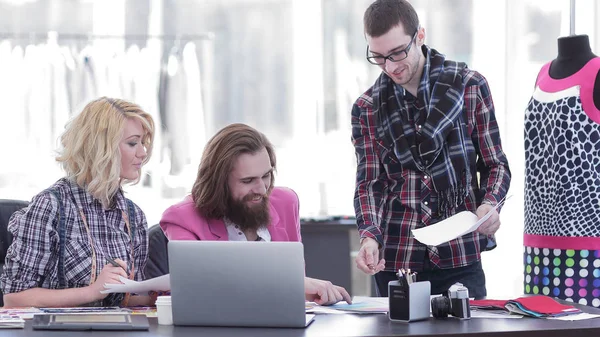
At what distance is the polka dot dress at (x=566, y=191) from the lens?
2.55m

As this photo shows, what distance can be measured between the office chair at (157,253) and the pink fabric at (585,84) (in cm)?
133

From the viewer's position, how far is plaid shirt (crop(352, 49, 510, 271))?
241cm

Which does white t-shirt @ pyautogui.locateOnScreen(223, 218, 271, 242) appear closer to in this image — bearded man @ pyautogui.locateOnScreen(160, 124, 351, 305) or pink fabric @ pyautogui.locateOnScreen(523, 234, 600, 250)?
bearded man @ pyautogui.locateOnScreen(160, 124, 351, 305)

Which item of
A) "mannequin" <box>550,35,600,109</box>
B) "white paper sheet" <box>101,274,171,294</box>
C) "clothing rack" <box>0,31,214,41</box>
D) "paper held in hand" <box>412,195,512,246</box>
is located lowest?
"white paper sheet" <box>101,274,171,294</box>

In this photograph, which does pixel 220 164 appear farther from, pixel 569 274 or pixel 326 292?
pixel 569 274

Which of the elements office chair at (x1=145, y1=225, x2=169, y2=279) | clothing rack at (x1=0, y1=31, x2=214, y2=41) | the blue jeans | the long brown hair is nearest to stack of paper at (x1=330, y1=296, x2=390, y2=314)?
the blue jeans

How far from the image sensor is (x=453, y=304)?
1958mm

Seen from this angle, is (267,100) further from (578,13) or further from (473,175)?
(473,175)

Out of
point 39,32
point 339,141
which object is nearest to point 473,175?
point 339,141

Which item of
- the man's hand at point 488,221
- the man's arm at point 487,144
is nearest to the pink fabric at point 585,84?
the man's arm at point 487,144

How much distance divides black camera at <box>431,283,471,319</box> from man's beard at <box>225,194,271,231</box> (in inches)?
27.9

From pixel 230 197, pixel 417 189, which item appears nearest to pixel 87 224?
pixel 230 197

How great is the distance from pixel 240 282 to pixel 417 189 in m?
0.79

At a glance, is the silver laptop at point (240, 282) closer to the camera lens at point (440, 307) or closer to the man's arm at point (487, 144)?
the camera lens at point (440, 307)
